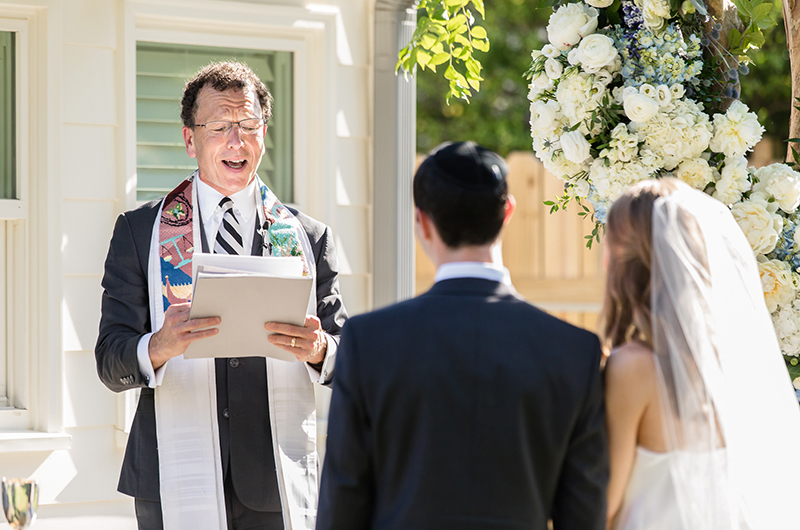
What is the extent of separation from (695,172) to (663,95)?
223 mm

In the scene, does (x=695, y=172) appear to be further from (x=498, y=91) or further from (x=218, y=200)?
(x=498, y=91)

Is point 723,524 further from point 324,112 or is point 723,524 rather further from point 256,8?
point 256,8

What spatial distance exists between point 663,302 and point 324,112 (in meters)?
2.26

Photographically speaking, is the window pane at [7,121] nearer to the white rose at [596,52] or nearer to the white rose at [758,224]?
the white rose at [596,52]

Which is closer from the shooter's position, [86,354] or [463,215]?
[463,215]

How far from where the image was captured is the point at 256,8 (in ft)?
11.7

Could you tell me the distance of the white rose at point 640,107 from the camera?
2.25 metres

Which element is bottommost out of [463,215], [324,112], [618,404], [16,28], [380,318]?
[618,404]

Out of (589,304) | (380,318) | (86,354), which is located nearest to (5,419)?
(86,354)

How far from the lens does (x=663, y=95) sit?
7.51 ft

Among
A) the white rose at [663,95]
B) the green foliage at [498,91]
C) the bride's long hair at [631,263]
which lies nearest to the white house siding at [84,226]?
the white rose at [663,95]

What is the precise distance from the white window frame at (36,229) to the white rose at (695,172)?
86.5 inches

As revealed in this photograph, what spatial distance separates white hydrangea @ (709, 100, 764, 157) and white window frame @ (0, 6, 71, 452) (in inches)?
90.1

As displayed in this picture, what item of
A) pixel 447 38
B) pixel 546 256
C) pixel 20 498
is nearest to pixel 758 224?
pixel 447 38
